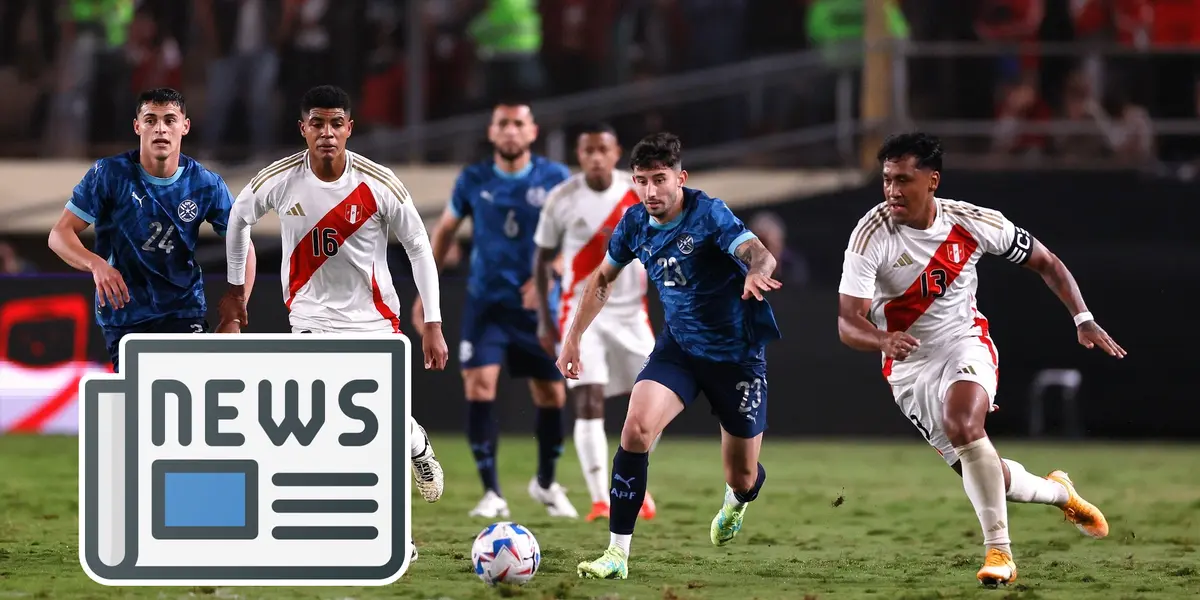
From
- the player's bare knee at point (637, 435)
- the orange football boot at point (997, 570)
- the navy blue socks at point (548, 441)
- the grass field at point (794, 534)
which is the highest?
the player's bare knee at point (637, 435)

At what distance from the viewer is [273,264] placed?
14984 mm

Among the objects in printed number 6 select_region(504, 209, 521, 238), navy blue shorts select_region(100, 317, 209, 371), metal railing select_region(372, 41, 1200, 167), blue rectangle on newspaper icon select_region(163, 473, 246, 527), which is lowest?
blue rectangle on newspaper icon select_region(163, 473, 246, 527)

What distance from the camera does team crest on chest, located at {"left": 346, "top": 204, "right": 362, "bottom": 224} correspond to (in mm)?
8148

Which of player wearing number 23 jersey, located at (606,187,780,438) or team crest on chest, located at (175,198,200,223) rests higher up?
team crest on chest, located at (175,198,200,223)

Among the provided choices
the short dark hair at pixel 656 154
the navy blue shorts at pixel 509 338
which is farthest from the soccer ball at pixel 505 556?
the navy blue shorts at pixel 509 338

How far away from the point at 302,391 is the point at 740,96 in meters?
9.72

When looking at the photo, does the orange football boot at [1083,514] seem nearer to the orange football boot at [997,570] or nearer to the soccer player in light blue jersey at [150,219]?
the orange football boot at [997,570]

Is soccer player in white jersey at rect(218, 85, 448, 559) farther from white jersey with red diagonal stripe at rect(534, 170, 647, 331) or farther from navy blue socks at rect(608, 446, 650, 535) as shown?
white jersey with red diagonal stripe at rect(534, 170, 647, 331)

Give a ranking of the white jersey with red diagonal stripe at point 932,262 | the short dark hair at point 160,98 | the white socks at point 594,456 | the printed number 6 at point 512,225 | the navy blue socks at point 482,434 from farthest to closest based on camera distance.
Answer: the printed number 6 at point 512,225 → the navy blue socks at point 482,434 → the white socks at point 594,456 → the short dark hair at point 160,98 → the white jersey with red diagonal stripe at point 932,262

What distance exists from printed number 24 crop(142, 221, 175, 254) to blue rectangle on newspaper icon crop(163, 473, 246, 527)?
2.13m

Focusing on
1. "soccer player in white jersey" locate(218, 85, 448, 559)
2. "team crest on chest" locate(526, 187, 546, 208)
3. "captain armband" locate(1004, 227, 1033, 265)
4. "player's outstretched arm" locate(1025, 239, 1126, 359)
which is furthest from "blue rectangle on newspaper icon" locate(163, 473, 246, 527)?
"team crest on chest" locate(526, 187, 546, 208)

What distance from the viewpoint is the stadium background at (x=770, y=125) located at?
14.8m

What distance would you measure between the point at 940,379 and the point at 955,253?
574 millimetres

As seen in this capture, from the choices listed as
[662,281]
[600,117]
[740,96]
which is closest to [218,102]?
[600,117]
